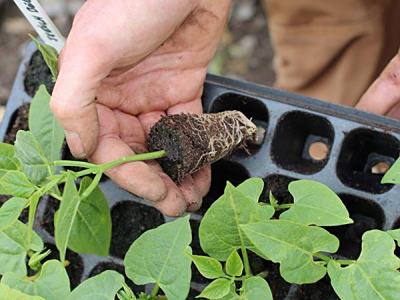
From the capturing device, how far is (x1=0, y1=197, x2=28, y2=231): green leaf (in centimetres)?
72

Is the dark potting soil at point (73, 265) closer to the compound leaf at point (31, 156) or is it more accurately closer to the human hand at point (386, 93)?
the compound leaf at point (31, 156)

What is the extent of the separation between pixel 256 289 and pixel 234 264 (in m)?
0.03

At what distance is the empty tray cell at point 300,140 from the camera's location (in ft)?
3.06

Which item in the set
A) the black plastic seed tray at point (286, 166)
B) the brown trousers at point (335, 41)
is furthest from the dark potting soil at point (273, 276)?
the brown trousers at point (335, 41)

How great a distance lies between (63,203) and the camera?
686 mm

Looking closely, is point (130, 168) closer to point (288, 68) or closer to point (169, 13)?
point (169, 13)

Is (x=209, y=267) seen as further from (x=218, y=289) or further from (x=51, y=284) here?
(x=51, y=284)

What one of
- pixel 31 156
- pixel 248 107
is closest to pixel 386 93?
pixel 248 107

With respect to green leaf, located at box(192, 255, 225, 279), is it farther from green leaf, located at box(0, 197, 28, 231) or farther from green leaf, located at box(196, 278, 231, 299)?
green leaf, located at box(0, 197, 28, 231)

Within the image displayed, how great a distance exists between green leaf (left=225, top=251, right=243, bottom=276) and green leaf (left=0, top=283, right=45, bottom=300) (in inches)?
7.2

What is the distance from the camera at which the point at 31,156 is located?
766mm

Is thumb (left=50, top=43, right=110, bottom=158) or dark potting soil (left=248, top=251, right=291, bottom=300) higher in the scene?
thumb (left=50, top=43, right=110, bottom=158)

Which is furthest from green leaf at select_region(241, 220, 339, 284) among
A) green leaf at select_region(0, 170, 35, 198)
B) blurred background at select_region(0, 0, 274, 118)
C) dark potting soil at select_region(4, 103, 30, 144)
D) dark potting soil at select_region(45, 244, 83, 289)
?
blurred background at select_region(0, 0, 274, 118)

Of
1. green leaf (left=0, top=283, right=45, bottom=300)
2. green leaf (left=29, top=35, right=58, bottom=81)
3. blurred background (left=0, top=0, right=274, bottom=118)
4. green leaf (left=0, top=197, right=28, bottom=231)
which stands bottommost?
blurred background (left=0, top=0, right=274, bottom=118)
